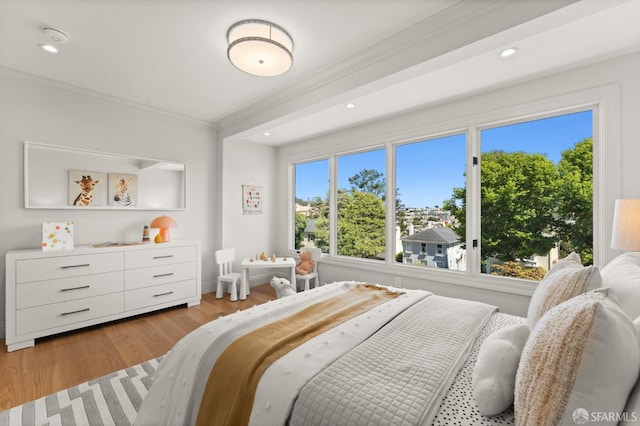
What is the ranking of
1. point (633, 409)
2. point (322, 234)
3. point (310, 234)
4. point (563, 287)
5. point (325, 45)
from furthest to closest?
point (310, 234) < point (322, 234) < point (325, 45) < point (563, 287) < point (633, 409)

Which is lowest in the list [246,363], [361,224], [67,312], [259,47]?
[67,312]

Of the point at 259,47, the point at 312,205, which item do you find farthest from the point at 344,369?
the point at 312,205

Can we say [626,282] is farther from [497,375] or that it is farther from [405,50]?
[405,50]

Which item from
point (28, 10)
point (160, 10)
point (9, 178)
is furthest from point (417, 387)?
point (9, 178)

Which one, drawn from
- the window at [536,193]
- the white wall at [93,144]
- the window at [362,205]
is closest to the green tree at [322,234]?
the window at [362,205]

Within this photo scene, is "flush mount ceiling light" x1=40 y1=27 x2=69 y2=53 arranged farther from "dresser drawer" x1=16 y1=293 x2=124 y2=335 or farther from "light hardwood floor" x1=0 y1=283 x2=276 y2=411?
"light hardwood floor" x1=0 y1=283 x2=276 y2=411

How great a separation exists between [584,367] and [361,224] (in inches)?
139

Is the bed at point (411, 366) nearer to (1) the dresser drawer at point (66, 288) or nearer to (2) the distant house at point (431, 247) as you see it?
(2) the distant house at point (431, 247)

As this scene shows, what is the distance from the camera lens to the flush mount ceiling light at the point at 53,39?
82.6 inches

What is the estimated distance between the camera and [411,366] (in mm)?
1120

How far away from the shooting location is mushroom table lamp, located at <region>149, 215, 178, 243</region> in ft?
11.5

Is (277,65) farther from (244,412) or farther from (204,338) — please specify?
(244,412)

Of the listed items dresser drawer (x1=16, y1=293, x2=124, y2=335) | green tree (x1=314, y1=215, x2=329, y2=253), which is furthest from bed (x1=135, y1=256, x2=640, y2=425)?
green tree (x1=314, y1=215, x2=329, y2=253)

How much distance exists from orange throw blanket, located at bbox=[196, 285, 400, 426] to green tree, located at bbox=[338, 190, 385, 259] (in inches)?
96.3
